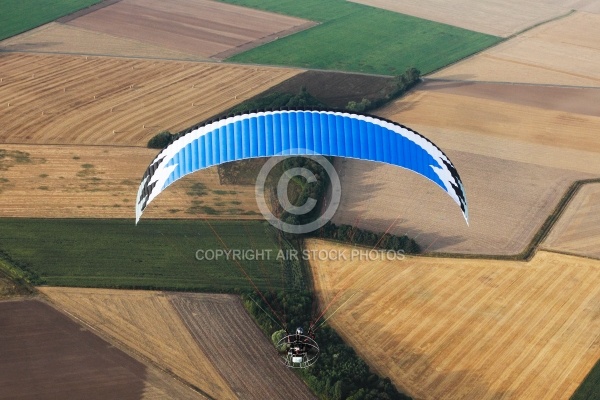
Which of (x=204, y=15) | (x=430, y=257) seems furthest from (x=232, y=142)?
(x=204, y=15)

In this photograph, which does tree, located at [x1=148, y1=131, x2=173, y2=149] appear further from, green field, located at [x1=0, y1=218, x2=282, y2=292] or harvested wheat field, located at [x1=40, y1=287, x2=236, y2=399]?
harvested wheat field, located at [x1=40, y1=287, x2=236, y2=399]

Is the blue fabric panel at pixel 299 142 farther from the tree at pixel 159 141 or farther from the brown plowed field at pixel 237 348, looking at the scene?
the tree at pixel 159 141

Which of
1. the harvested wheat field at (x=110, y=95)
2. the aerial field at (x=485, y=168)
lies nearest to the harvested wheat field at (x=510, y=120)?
the aerial field at (x=485, y=168)

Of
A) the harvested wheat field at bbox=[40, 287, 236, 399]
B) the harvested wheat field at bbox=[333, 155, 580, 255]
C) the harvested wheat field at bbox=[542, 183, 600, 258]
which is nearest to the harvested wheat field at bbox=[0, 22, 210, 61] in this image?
the harvested wheat field at bbox=[333, 155, 580, 255]

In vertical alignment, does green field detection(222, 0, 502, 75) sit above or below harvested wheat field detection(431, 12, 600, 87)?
above

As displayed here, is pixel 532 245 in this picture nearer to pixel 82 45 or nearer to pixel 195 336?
pixel 195 336

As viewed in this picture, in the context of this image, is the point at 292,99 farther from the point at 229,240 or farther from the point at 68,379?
the point at 68,379
